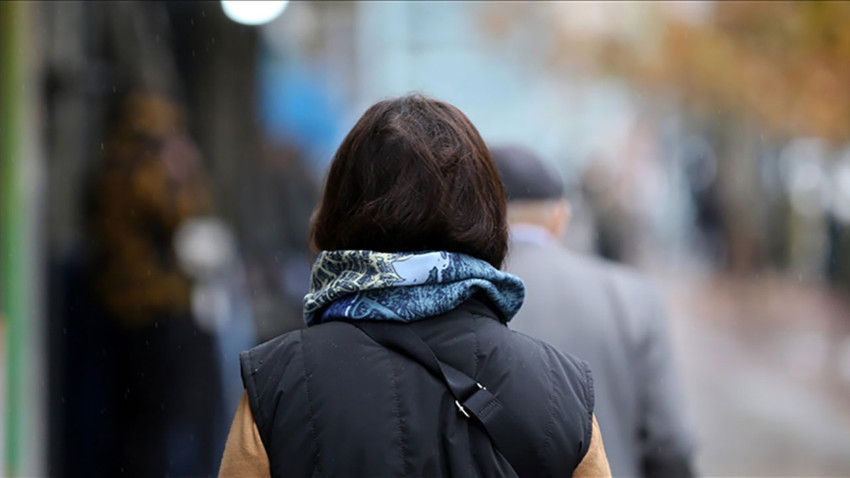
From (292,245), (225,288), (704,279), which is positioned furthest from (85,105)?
(704,279)

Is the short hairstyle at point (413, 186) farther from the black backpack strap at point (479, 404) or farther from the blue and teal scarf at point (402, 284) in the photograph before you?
the black backpack strap at point (479, 404)

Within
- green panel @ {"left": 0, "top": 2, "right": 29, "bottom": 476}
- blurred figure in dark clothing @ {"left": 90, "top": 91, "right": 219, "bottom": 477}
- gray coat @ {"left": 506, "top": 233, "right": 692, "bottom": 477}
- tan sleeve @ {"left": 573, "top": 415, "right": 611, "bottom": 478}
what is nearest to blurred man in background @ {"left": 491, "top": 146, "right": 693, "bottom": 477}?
gray coat @ {"left": 506, "top": 233, "right": 692, "bottom": 477}

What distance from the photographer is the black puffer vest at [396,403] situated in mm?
1599

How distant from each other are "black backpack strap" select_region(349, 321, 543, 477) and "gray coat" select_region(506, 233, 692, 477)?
1.31 metres

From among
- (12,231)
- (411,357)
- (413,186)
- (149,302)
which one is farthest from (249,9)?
(411,357)

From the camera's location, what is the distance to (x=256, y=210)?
27.6 feet

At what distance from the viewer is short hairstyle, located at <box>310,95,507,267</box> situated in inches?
65.7

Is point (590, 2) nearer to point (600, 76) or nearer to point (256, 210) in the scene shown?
point (600, 76)

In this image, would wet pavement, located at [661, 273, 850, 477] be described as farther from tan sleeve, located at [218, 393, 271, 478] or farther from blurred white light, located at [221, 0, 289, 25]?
tan sleeve, located at [218, 393, 271, 478]

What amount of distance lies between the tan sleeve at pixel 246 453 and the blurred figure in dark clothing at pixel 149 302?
12.6 ft

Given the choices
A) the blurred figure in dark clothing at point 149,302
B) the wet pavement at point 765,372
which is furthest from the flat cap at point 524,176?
the wet pavement at point 765,372

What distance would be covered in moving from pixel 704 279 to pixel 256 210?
46.3 feet

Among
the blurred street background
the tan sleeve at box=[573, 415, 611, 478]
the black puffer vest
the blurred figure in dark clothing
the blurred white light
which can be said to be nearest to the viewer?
the black puffer vest

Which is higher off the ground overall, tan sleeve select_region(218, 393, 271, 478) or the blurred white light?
the blurred white light
